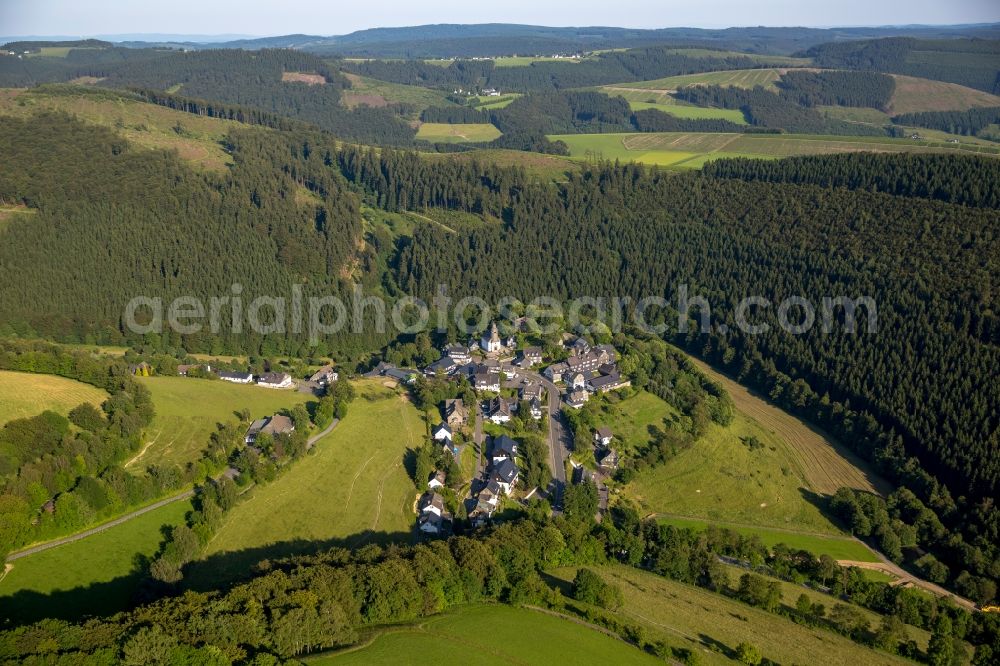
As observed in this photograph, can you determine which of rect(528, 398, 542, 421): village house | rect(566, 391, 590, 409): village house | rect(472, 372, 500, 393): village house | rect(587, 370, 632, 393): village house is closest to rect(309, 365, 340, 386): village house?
rect(472, 372, 500, 393): village house

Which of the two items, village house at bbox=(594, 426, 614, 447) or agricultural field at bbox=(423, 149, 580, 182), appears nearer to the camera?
village house at bbox=(594, 426, 614, 447)

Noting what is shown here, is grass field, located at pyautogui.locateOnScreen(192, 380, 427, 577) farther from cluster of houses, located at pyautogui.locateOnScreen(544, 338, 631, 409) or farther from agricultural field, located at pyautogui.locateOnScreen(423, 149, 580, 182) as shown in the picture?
agricultural field, located at pyautogui.locateOnScreen(423, 149, 580, 182)

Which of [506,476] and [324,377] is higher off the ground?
[324,377]

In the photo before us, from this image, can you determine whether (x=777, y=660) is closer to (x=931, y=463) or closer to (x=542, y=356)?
(x=931, y=463)

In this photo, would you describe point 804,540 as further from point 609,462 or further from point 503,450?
point 503,450

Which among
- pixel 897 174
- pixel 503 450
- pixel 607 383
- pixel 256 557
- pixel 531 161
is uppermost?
pixel 531 161

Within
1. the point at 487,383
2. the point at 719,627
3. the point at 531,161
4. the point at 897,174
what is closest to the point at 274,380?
the point at 487,383
